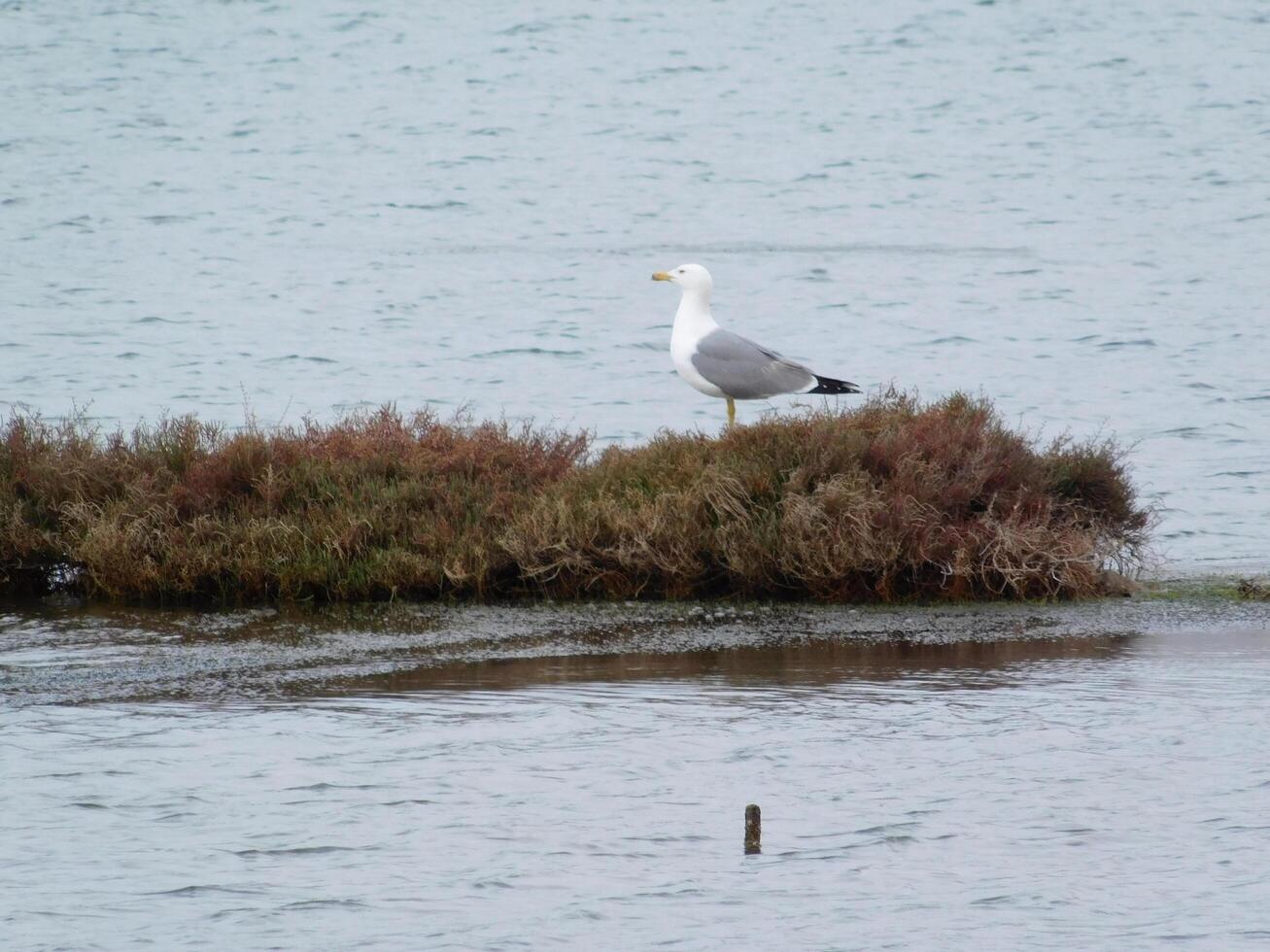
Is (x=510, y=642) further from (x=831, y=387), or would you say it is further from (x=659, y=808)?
(x=831, y=387)

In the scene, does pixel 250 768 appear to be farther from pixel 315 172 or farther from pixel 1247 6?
pixel 1247 6

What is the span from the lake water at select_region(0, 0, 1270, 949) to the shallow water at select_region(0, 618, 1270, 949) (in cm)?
2

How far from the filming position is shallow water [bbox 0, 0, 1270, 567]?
24.4 meters

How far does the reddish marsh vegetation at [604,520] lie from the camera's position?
10250 mm

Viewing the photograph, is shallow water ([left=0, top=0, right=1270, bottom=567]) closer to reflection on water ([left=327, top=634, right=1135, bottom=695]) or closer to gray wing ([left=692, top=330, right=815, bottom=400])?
gray wing ([left=692, top=330, right=815, bottom=400])

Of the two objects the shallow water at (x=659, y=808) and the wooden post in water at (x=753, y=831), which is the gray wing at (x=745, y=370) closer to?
the shallow water at (x=659, y=808)

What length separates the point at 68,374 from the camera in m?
24.7

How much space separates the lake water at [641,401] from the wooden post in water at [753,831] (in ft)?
0.40

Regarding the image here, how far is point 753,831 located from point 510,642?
322 cm

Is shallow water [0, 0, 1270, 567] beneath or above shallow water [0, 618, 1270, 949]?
above

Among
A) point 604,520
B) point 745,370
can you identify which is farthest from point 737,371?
point 604,520

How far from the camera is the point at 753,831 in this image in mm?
6441

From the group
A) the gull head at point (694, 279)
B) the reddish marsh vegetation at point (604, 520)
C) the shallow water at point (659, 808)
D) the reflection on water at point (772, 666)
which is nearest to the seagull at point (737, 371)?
the gull head at point (694, 279)

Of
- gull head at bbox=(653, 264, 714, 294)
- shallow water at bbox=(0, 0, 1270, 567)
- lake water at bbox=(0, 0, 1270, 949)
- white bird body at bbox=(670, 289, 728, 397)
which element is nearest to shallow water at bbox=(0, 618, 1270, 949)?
lake water at bbox=(0, 0, 1270, 949)
